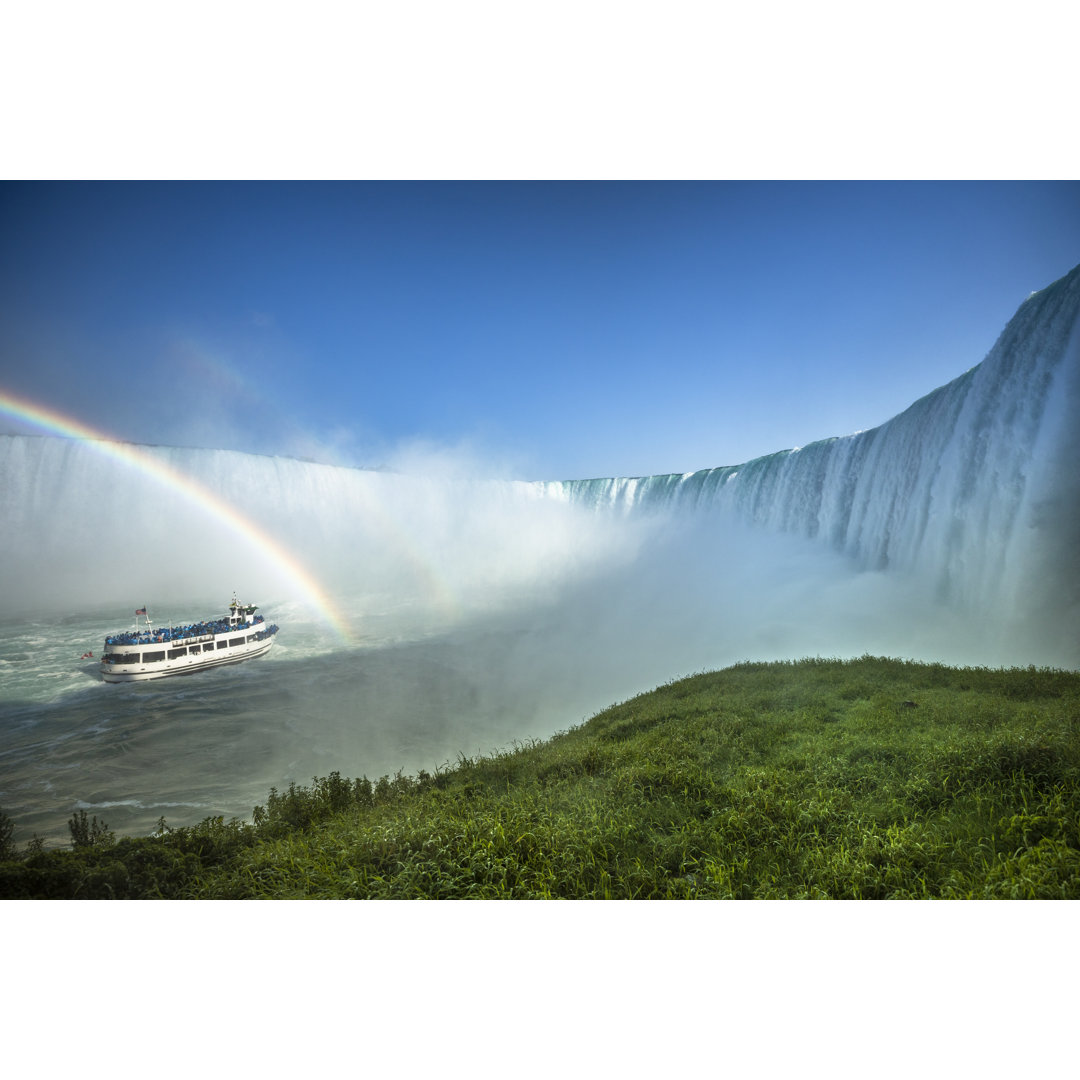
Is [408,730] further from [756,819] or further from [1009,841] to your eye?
[1009,841]

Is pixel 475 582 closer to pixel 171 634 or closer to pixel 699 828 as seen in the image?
pixel 171 634

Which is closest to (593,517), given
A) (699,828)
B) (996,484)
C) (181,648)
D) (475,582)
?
(475,582)

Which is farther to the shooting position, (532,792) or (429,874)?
(532,792)

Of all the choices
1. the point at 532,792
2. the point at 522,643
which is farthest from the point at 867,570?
the point at 522,643

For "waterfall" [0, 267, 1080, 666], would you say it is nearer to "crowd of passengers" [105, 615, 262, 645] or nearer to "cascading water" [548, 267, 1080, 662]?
"cascading water" [548, 267, 1080, 662]

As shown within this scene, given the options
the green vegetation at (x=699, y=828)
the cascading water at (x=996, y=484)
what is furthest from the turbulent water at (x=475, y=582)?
the green vegetation at (x=699, y=828)

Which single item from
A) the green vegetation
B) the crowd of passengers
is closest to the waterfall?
the crowd of passengers
